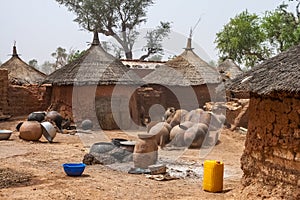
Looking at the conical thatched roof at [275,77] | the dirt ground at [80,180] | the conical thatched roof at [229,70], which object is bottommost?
the dirt ground at [80,180]

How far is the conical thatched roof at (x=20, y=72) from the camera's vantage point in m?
22.1

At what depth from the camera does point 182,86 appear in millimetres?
22094

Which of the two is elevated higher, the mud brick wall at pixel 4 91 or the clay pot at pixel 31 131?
the mud brick wall at pixel 4 91

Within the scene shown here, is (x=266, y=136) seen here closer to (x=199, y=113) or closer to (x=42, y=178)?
(x=42, y=178)

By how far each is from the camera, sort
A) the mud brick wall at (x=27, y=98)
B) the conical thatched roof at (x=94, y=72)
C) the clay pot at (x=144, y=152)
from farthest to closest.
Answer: the mud brick wall at (x=27, y=98) → the conical thatched roof at (x=94, y=72) → the clay pot at (x=144, y=152)

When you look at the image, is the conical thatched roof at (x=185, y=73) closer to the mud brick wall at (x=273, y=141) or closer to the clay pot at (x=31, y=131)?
the clay pot at (x=31, y=131)

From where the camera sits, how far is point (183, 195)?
285 inches

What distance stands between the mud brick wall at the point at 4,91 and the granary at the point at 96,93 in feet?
6.62

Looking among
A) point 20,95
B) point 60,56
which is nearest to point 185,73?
point 20,95

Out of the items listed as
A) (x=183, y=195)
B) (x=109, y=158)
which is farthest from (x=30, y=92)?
(x=183, y=195)

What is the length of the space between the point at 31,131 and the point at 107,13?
2122 centimetres

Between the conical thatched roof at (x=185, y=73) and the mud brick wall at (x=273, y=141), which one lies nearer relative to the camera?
the mud brick wall at (x=273, y=141)

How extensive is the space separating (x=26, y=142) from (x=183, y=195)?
7595 mm

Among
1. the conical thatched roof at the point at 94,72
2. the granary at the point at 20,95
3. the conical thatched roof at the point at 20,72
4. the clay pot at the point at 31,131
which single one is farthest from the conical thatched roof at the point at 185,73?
the clay pot at the point at 31,131
